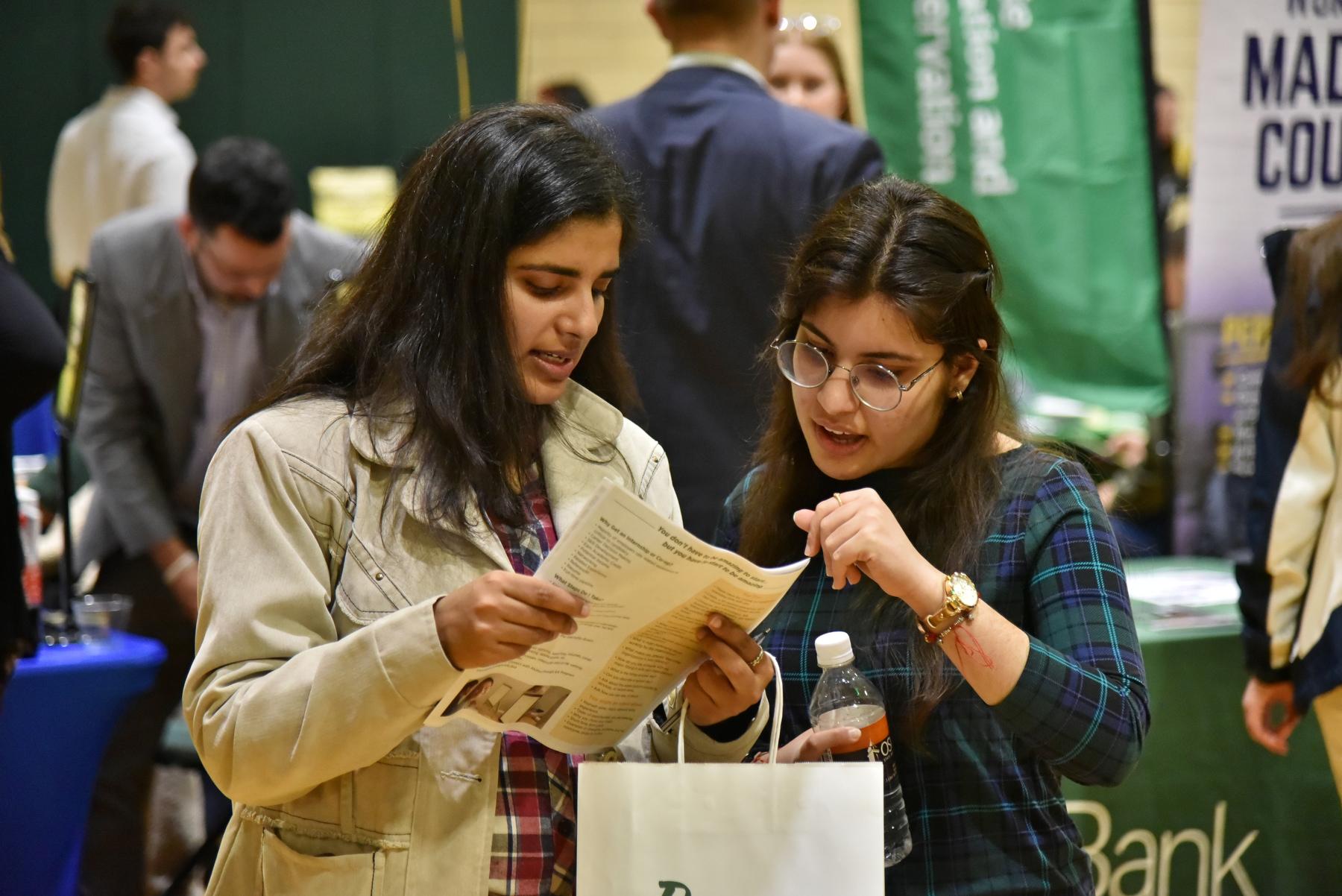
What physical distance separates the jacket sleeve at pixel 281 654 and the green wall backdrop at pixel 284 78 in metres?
5.87

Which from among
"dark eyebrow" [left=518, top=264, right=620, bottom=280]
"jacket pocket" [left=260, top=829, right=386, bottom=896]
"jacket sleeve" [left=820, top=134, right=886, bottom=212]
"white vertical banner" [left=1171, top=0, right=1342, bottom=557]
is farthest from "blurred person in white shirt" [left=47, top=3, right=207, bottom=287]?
"jacket pocket" [left=260, top=829, right=386, bottom=896]

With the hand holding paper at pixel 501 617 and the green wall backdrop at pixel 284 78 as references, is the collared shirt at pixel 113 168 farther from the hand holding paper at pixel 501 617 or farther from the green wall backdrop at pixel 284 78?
the hand holding paper at pixel 501 617

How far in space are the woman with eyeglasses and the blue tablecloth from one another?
5.72ft

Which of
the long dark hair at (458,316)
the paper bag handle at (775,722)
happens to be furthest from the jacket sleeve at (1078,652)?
the long dark hair at (458,316)

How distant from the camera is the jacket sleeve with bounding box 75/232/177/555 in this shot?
376 cm

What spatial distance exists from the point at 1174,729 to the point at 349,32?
232 inches

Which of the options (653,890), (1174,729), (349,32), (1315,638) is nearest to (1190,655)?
(1174,729)

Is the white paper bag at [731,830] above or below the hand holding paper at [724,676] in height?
below

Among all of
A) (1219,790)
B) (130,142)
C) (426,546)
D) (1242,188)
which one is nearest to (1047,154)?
(1242,188)

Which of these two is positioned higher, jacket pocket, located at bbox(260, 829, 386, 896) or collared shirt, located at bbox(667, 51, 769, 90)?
collared shirt, located at bbox(667, 51, 769, 90)

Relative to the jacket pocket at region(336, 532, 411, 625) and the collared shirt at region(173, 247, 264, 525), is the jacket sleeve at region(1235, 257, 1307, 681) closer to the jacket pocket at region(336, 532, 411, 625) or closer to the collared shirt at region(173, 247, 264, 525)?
the jacket pocket at region(336, 532, 411, 625)

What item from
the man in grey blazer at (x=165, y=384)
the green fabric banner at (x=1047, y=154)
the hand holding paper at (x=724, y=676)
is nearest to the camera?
the hand holding paper at (x=724, y=676)

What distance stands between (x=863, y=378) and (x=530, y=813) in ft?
2.08

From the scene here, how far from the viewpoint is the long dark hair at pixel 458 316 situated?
1.58 m
